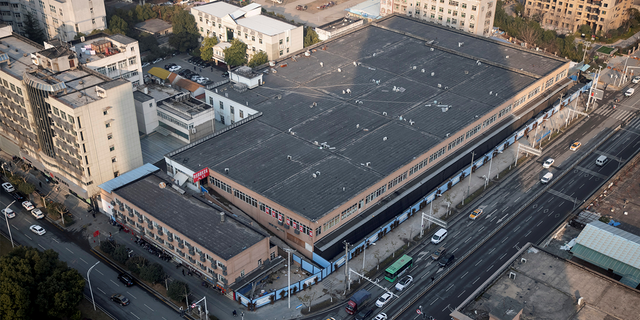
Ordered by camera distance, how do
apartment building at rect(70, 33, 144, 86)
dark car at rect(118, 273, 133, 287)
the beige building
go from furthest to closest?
apartment building at rect(70, 33, 144, 86) → dark car at rect(118, 273, 133, 287) → the beige building

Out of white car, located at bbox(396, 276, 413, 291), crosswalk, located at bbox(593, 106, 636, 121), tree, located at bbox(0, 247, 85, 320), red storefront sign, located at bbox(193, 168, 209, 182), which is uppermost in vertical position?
red storefront sign, located at bbox(193, 168, 209, 182)

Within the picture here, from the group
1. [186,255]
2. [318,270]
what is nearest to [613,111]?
[318,270]

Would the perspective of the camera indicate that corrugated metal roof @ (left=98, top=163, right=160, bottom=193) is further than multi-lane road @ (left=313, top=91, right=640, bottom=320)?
Yes

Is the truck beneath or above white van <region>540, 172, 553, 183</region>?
beneath

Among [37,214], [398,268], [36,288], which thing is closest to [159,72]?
[37,214]

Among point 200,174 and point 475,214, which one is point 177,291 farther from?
point 475,214

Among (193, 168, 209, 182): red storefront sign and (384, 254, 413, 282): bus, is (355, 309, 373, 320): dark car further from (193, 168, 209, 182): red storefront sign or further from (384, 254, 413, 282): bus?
(193, 168, 209, 182): red storefront sign

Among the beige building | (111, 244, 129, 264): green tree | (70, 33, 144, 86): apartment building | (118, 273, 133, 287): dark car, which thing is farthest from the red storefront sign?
(70, 33, 144, 86): apartment building

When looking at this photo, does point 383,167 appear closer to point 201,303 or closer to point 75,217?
point 201,303
